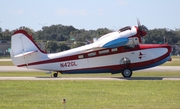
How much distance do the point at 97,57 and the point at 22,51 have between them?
604 cm

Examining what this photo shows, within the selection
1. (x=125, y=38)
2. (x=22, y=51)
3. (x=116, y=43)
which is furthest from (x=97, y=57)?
(x=22, y=51)

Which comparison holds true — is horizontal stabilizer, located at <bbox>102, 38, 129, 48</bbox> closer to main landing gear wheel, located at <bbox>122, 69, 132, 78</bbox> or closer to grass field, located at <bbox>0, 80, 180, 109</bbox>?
main landing gear wheel, located at <bbox>122, 69, 132, 78</bbox>

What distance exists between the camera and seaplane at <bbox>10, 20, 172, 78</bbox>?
1396 inches

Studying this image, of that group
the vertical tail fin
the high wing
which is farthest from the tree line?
the high wing

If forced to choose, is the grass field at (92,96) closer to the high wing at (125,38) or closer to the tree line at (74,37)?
the high wing at (125,38)

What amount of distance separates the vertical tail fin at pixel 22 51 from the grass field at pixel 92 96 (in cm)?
801

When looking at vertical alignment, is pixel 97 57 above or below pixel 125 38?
below

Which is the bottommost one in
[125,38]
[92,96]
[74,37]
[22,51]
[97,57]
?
[92,96]

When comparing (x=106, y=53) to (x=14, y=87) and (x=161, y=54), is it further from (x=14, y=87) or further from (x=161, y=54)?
(x=14, y=87)

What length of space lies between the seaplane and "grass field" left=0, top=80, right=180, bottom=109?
690 centimetres

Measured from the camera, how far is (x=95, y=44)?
35688mm

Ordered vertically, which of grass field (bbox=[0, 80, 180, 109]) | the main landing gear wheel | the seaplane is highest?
the seaplane

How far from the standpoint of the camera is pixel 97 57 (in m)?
35.7

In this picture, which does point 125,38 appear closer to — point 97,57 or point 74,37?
point 97,57
